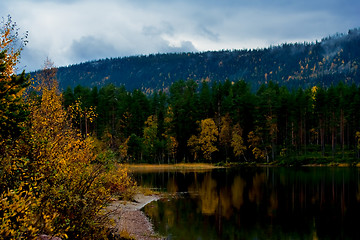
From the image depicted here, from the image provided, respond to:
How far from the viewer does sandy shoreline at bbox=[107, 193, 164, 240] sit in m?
22.1

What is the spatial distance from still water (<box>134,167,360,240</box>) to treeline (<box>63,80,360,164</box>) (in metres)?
50.5

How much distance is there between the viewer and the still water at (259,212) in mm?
25047

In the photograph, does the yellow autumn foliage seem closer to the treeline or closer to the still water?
the still water

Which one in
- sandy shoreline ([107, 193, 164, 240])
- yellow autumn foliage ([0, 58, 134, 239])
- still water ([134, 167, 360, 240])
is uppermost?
yellow autumn foliage ([0, 58, 134, 239])

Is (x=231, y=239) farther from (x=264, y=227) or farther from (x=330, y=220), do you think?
(x=330, y=220)

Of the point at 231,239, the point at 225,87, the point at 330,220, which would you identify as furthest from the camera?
the point at 225,87

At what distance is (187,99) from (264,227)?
85.3m

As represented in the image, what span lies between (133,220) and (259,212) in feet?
39.3

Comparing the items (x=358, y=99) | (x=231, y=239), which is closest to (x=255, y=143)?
(x=358, y=99)

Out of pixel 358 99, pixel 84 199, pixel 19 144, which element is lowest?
pixel 84 199

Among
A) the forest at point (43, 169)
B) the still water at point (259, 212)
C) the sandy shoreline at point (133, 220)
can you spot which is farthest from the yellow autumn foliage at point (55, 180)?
the still water at point (259, 212)

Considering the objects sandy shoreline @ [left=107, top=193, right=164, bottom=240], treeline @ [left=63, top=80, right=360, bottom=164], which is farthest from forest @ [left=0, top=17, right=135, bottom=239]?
treeline @ [left=63, top=80, right=360, bottom=164]

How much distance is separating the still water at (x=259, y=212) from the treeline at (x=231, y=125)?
166 feet

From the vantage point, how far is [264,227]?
26.6 m
